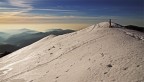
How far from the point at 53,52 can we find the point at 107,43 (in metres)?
3.87

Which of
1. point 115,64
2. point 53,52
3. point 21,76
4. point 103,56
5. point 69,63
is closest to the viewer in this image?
point 115,64

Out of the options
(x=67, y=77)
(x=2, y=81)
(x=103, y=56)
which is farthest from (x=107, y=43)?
(x=2, y=81)

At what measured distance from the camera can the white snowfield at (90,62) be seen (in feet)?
29.6

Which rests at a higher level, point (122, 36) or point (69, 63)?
point (122, 36)

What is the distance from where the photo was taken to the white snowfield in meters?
9.01

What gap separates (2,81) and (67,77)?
4.43 m

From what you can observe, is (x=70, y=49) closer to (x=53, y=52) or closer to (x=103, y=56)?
(x=53, y=52)

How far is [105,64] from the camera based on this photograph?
9766 mm

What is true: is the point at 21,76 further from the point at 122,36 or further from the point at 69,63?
the point at 122,36

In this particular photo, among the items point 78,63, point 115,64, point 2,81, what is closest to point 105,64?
point 115,64

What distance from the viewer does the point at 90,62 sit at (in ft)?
34.4

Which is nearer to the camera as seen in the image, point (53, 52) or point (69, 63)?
point (69, 63)

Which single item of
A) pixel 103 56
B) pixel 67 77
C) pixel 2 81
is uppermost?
pixel 103 56

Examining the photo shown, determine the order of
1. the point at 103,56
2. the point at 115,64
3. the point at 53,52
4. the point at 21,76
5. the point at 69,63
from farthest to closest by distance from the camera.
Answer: the point at 53,52, the point at 21,76, the point at 69,63, the point at 103,56, the point at 115,64
